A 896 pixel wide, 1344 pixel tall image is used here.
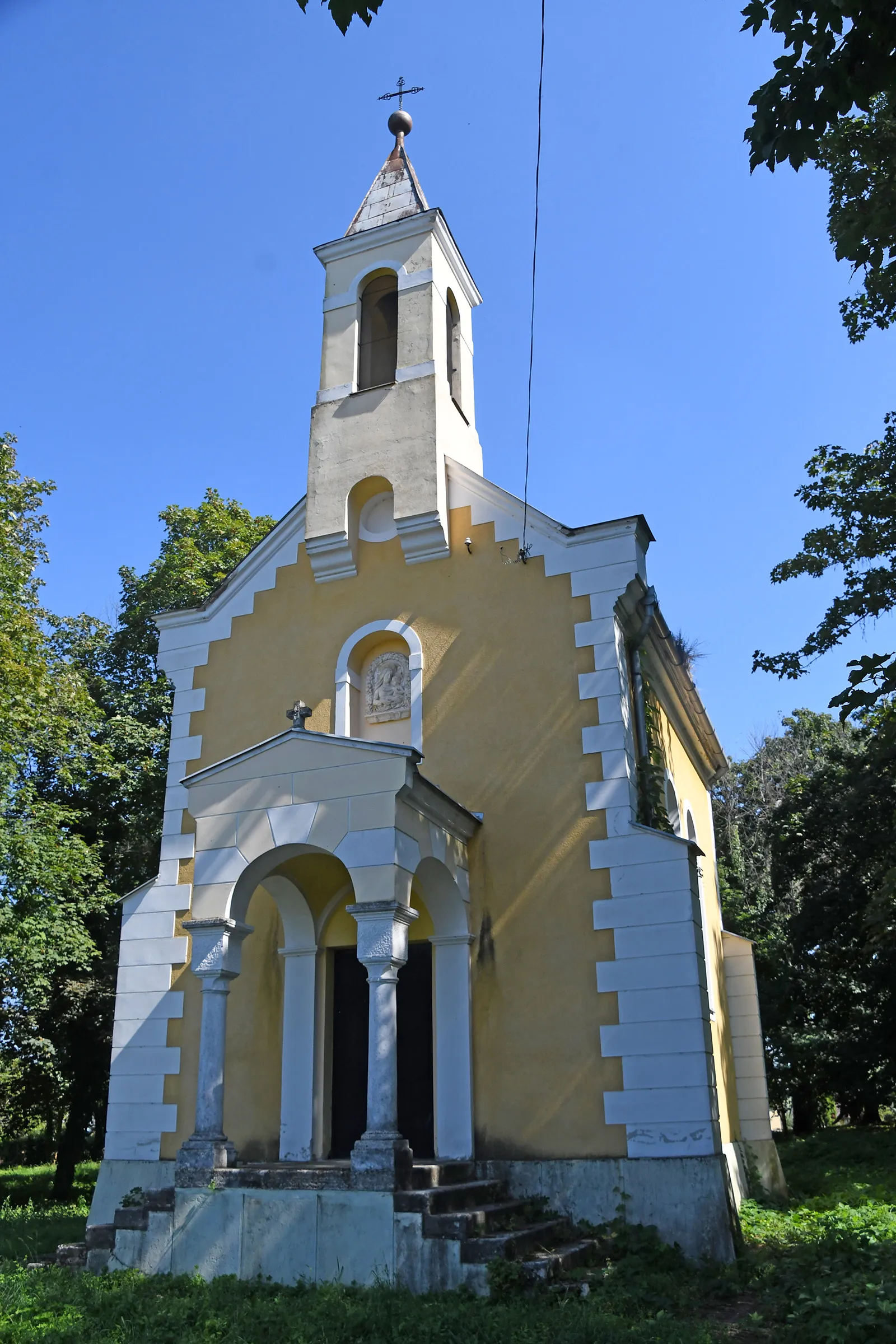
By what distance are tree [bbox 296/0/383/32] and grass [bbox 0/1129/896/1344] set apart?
7331 mm

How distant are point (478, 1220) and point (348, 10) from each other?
819cm

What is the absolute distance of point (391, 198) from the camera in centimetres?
1495

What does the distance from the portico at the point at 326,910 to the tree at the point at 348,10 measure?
5.97m

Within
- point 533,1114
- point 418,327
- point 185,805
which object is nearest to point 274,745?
point 185,805

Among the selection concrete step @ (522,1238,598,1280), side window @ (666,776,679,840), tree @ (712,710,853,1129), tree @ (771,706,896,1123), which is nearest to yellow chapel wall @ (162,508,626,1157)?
concrete step @ (522,1238,598,1280)

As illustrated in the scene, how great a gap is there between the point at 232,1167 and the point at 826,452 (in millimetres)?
11622

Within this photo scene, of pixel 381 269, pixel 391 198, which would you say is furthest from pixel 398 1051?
pixel 391 198

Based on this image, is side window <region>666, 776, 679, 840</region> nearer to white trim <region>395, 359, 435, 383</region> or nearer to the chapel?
the chapel

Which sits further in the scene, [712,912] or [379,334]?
[712,912]

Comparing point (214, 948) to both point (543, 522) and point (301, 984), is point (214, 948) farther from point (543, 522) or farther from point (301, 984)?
point (543, 522)

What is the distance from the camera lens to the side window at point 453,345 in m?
14.5

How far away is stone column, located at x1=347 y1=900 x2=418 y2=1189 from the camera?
838cm

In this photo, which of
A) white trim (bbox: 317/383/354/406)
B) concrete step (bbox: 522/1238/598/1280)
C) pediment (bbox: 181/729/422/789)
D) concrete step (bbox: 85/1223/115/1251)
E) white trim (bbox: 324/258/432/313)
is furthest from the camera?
white trim (bbox: 324/258/432/313)

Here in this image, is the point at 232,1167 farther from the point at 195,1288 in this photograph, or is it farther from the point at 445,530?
the point at 445,530
